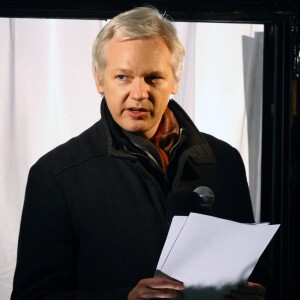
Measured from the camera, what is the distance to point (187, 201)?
1273mm

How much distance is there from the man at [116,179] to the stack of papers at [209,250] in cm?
27

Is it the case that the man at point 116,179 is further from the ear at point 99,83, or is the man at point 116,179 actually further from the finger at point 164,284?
the finger at point 164,284

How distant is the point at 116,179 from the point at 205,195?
0.75 feet

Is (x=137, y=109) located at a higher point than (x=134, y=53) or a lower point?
Result: lower

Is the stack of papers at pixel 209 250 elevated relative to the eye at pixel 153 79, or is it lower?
lower

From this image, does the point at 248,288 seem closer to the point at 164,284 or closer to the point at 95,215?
the point at 164,284

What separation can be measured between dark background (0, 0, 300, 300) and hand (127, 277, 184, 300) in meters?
0.56

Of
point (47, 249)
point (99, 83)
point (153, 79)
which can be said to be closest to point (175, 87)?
point (153, 79)

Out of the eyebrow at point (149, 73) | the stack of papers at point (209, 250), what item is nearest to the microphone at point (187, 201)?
the stack of papers at point (209, 250)

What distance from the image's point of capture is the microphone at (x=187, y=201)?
1.27 metres

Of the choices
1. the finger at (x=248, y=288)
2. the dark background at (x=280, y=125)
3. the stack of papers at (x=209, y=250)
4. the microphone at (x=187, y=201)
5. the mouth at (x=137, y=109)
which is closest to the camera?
the stack of papers at (x=209, y=250)

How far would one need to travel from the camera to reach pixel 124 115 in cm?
138

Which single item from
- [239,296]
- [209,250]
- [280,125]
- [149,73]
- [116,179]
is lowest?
[239,296]

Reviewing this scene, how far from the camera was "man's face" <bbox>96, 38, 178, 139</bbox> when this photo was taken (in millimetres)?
1363
